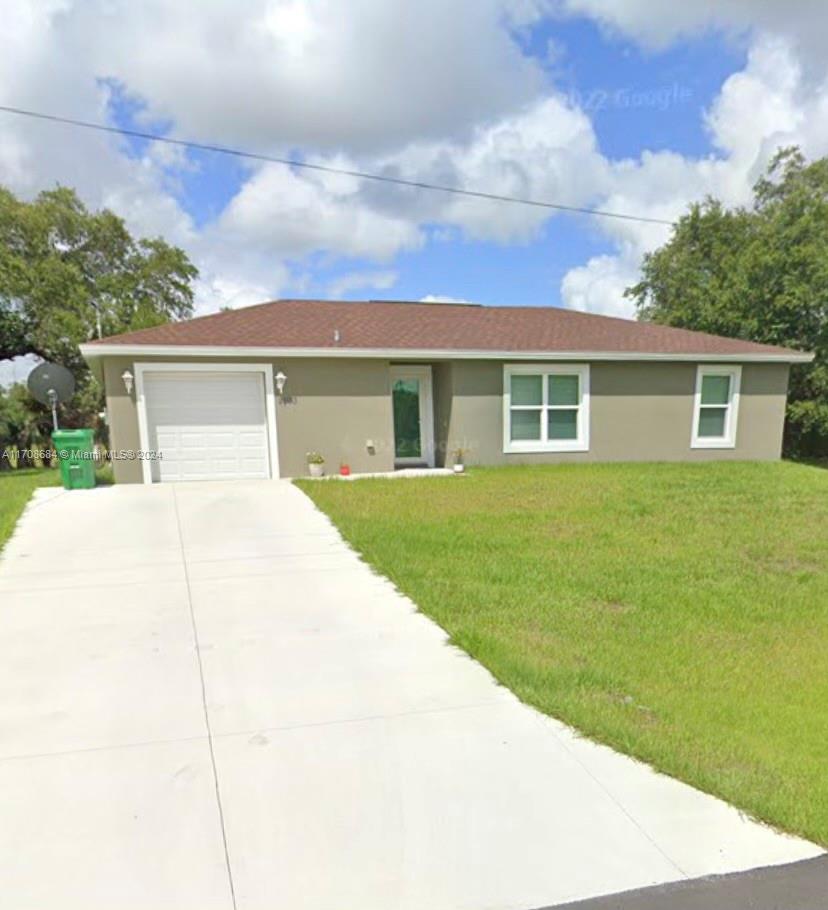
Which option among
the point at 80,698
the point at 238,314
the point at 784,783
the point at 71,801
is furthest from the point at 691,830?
the point at 238,314

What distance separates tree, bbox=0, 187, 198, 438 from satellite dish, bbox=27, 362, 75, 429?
8.27 meters

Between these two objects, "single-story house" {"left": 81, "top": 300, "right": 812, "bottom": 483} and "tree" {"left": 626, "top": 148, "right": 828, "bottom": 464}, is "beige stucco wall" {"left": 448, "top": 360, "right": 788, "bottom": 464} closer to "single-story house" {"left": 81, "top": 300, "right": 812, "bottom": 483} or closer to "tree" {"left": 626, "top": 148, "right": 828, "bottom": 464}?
"single-story house" {"left": 81, "top": 300, "right": 812, "bottom": 483}

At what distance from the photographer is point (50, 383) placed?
40.8 feet

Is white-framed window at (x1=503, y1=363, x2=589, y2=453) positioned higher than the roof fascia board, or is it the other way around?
the roof fascia board

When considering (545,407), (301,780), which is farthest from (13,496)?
(545,407)

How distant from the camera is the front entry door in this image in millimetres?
12969

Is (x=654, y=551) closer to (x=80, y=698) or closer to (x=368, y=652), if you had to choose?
(x=368, y=652)

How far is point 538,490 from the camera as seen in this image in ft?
31.8

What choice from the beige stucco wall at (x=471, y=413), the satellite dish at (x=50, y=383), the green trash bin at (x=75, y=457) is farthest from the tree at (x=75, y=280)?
the beige stucco wall at (x=471, y=413)

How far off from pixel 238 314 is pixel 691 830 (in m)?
12.3

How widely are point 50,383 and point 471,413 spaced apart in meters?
9.27

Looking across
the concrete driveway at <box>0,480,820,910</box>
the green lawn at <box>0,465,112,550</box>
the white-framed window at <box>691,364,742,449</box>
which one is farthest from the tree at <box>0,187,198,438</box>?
the concrete driveway at <box>0,480,820,910</box>

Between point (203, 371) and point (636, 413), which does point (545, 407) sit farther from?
point (203, 371)

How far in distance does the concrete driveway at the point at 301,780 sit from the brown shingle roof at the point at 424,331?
295 inches
